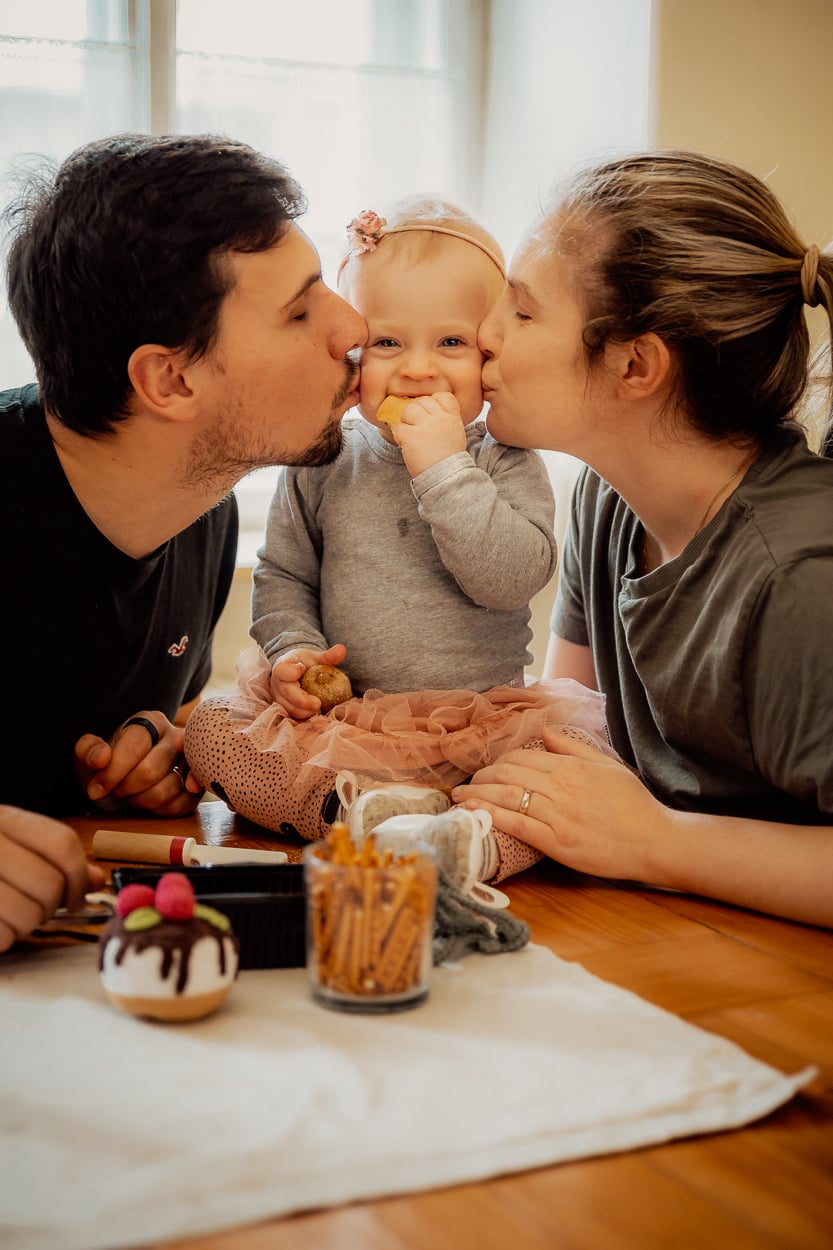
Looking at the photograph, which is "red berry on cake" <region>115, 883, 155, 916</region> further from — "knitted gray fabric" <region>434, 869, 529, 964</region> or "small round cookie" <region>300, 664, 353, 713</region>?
"small round cookie" <region>300, 664, 353, 713</region>

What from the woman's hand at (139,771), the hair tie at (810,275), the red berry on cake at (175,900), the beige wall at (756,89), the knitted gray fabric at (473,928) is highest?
the beige wall at (756,89)

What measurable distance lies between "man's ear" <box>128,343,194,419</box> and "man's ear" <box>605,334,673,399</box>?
48cm

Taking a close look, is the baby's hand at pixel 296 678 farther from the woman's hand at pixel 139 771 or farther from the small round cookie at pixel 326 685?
the woman's hand at pixel 139 771

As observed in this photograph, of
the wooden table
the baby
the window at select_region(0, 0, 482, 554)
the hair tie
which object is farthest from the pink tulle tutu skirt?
the window at select_region(0, 0, 482, 554)

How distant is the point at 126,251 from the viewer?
51.9 inches

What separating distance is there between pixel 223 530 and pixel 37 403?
0.38 m

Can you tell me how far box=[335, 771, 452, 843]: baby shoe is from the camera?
1.16 meters

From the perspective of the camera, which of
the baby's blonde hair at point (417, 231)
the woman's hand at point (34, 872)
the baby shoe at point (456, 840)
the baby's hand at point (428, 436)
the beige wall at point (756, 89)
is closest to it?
the woman's hand at point (34, 872)

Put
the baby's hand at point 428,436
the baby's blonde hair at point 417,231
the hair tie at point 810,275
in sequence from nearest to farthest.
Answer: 1. the hair tie at point 810,275
2. the baby's hand at point 428,436
3. the baby's blonde hair at point 417,231

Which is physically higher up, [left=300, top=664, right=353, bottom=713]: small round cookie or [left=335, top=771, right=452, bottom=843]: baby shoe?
[left=300, top=664, right=353, bottom=713]: small round cookie

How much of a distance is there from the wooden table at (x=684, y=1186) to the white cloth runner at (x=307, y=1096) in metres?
0.01

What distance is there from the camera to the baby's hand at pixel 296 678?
4.42 feet

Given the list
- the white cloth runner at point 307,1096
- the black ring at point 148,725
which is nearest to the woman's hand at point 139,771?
the black ring at point 148,725

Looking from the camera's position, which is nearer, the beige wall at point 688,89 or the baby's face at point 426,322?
the baby's face at point 426,322
